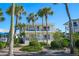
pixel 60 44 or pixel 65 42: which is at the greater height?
pixel 65 42

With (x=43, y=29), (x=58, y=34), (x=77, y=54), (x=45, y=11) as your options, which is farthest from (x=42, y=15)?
(x=77, y=54)

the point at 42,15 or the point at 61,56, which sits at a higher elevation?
the point at 42,15

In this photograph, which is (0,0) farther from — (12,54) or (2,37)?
(2,37)

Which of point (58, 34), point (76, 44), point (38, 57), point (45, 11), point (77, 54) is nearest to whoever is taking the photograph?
point (38, 57)

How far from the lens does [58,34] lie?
17078 mm

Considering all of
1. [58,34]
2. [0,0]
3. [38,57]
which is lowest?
[38,57]

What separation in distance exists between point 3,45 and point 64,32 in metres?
4.90

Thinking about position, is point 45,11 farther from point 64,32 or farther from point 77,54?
point 77,54

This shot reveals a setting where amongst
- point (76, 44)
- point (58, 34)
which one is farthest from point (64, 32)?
point (76, 44)

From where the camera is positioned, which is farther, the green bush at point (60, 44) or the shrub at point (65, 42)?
the shrub at point (65, 42)

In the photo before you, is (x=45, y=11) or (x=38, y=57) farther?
(x=45, y=11)

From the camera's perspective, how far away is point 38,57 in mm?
11406

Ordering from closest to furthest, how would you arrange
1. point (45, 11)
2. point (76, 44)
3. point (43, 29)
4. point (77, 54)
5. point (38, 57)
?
point (38, 57)
point (77, 54)
point (76, 44)
point (45, 11)
point (43, 29)

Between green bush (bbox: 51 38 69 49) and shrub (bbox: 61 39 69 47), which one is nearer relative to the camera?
green bush (bbox: 51 38 69 49)
